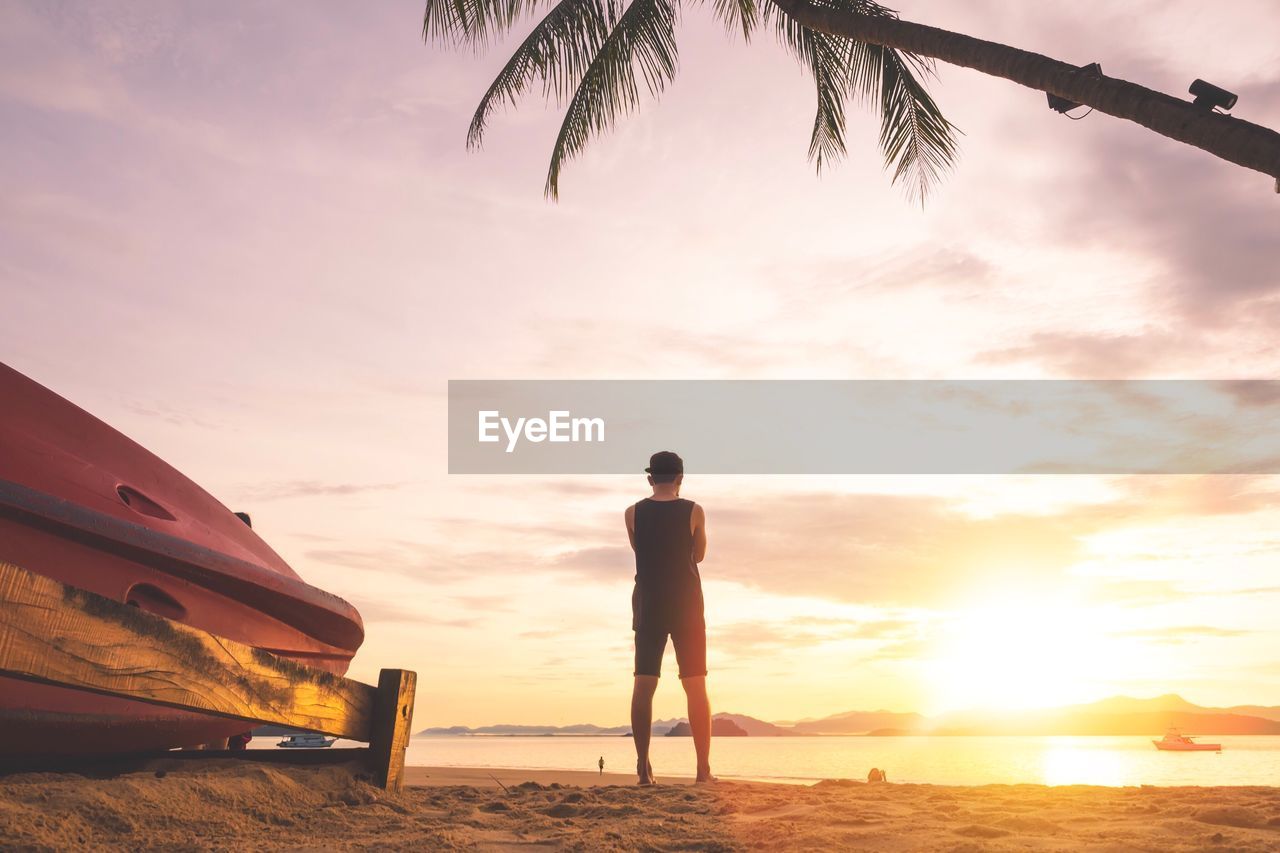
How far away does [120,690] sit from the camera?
7.68ft

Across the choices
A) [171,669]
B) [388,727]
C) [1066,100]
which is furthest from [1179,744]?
[171,669]

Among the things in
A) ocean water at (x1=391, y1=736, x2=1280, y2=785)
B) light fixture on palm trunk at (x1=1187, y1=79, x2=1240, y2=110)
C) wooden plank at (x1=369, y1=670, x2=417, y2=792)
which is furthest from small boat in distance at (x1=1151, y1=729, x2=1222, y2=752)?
wooden plank at (x1=369, y1=670, x2=417, y2=792)

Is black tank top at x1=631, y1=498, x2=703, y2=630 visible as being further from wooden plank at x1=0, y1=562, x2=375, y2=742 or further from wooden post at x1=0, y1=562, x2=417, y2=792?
wooden plank at x1=0, y1=562, x2=375, y2=742

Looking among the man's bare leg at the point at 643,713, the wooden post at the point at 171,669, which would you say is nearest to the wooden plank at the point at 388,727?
A: the wooden post at the point at 171,669

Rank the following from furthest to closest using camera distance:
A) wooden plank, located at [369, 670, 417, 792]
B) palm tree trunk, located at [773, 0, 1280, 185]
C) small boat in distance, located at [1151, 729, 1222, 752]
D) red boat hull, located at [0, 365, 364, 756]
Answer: small boat in distance, located at [1151, 729, 1222, 752]
palm tree trunk, located at [773, 0, 1280, 185]
wooden plank, located at [369, 670, 417, 792]
red boat hull, located at [0, 365, 364, 756]

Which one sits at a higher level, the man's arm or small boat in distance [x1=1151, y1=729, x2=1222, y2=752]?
the man's arm

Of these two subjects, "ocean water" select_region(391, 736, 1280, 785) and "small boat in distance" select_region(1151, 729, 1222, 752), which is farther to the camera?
"small boat in distance" select_region(1151, 729, 1222, 752)

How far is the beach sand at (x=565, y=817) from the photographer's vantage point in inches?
103

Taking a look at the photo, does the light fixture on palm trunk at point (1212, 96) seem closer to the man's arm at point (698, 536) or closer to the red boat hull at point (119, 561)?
the man's arm at point (698, 536)

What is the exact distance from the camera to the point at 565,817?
3.67m

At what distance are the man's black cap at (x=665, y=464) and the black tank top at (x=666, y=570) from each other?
215 mm

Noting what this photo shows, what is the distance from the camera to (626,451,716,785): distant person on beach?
4.96m

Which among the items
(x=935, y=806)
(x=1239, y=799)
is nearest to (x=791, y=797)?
(x=935, y=806)

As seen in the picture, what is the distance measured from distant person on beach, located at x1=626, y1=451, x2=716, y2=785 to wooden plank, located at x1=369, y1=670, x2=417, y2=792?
1.63m
